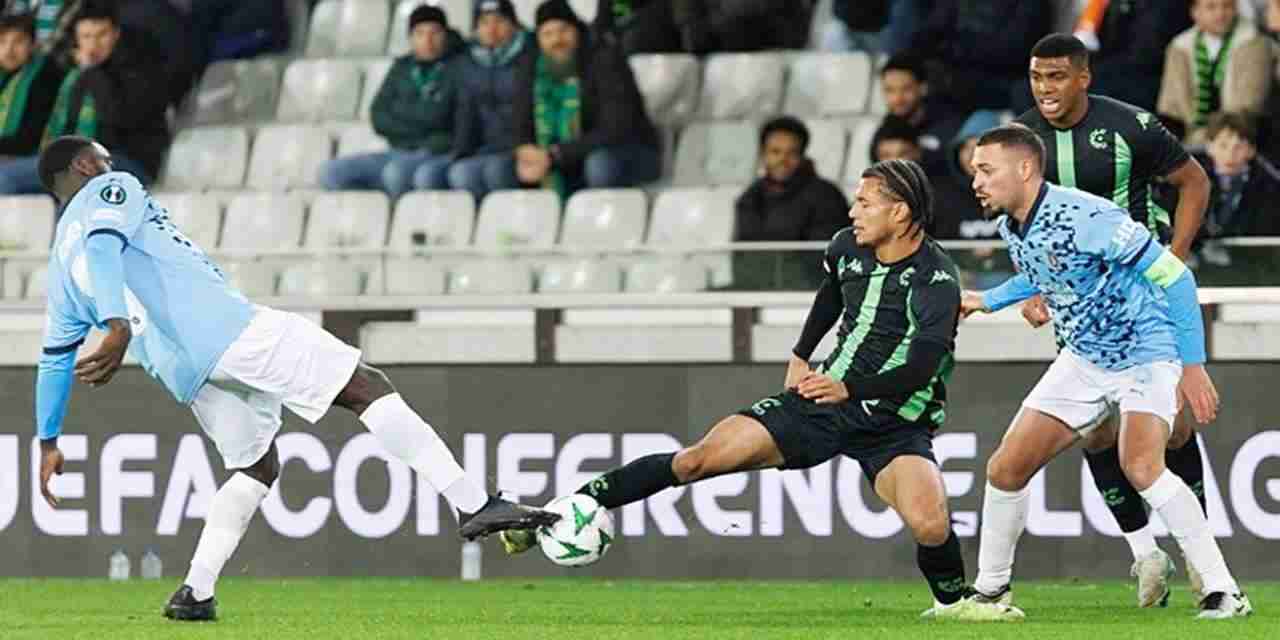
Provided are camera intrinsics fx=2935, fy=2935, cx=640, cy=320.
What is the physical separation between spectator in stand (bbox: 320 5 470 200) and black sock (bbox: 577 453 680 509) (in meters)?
6.52

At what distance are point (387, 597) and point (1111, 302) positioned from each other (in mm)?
3548

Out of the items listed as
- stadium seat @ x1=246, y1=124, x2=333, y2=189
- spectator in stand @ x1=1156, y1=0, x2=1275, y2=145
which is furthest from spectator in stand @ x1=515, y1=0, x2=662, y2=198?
spectator in stand @ x1=1156, y1=0, x2=1275, y2=145

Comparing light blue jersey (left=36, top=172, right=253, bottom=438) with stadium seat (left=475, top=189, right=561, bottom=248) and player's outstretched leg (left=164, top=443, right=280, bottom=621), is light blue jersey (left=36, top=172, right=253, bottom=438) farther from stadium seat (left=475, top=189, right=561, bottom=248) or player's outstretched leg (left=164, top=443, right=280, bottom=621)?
stadium seat (left=475, top=189, right=561, bottom=248)

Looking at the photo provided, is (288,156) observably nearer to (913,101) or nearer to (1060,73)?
(913,101)

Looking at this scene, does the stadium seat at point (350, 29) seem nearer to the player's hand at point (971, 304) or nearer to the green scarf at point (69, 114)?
the green scarf at point (69, 114)

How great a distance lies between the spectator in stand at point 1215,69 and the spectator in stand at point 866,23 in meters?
1.81

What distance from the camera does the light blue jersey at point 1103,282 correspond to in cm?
955

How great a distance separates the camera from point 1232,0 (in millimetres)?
14914

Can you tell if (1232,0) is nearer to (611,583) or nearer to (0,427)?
(611,583)

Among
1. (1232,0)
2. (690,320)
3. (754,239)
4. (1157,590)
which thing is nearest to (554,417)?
(690,320)

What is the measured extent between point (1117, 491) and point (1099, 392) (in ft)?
2.71

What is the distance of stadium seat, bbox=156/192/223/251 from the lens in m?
16.4

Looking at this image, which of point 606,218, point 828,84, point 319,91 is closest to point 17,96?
point 319,91

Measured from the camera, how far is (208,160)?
1745cm
